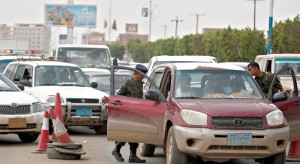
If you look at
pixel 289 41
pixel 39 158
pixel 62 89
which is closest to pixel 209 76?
pixel 39 158

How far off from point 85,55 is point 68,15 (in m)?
68.7

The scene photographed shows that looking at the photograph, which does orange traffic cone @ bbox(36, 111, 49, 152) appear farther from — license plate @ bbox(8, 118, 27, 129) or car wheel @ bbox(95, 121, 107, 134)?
car wheel @ bbox(95, 121, 107, 134)

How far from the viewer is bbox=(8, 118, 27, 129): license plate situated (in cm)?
1750

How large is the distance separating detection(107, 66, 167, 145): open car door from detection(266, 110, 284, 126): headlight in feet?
5.37

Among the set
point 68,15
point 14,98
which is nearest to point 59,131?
point 14,98

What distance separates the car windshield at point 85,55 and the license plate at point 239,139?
67.4 ft

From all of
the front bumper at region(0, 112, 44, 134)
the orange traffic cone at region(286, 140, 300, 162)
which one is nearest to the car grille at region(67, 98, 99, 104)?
the front bumper at region(0, 112, 44, 134)

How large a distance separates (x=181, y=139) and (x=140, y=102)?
1.58 m

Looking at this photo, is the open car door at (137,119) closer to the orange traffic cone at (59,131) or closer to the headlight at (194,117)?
the headlight at (194,117)

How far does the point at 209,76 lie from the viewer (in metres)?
13.9

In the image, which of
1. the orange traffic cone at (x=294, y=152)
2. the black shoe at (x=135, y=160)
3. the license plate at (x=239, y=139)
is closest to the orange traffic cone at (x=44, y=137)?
the black shoe at (x=135, y=160)

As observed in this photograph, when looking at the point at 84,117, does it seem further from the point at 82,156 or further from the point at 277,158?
the point at 277,158

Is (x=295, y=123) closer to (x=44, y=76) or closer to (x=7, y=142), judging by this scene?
(x=7, y=142)

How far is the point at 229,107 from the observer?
12703 mm
